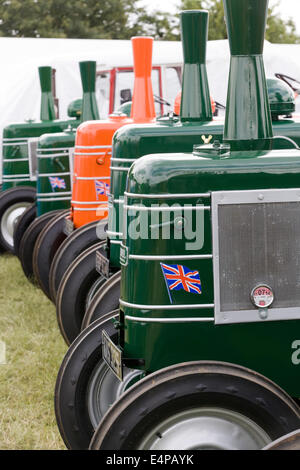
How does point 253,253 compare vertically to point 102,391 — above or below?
above

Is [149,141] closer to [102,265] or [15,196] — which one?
[102,265]

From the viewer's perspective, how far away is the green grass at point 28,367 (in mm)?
3789

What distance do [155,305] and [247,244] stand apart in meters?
0.38

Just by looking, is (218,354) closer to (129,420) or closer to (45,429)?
(129,420)

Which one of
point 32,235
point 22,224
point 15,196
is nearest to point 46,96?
point 15,196

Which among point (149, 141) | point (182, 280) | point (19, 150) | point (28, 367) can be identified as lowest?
point (28, 367)

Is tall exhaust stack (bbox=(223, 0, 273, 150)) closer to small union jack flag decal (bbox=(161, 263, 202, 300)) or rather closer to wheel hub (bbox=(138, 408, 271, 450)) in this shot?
small union jack flag decal (bbox=(161, 263, 202, 300))

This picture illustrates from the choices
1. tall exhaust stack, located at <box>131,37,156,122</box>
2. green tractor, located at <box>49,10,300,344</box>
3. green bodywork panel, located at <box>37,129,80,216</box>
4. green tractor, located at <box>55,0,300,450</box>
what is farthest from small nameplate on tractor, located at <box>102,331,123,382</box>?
green bodywork panel, located at <box>37,129,80,216</box>

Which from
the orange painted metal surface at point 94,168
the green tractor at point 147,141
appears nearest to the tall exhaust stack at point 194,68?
the green tractor at point 147,141

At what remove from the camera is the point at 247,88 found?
2.97 metres

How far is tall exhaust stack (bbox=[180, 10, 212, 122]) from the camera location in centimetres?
443

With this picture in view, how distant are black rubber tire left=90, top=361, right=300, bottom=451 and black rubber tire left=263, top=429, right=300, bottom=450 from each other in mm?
181

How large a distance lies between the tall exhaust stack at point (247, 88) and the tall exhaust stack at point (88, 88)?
3933 mm

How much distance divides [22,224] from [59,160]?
2.61ft
